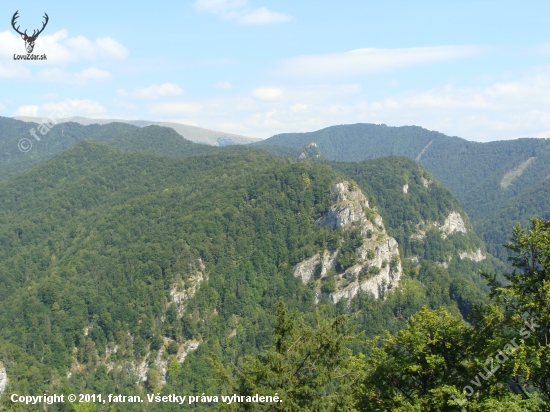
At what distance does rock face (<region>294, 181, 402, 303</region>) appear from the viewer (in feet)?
507

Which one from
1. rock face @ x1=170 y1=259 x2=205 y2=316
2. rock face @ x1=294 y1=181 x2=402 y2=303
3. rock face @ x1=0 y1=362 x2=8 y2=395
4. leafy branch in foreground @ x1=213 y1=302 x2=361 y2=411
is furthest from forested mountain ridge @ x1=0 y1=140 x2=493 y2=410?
A: leafy branch in foreground @ x1=213 y1=302 x2=361 y2=411

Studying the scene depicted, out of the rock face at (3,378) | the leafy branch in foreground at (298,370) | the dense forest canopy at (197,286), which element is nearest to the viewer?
the leafy branch in foreground at (298,370)

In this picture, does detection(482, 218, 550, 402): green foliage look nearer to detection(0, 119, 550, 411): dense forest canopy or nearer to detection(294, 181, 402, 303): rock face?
detection(0, 119, 550, 411): dense forest canopy

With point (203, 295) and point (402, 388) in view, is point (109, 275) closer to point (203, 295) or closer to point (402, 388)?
point (203, 295)

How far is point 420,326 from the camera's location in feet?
83.7

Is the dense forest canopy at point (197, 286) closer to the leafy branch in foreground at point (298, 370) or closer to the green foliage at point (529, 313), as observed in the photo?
the leafy branch in foreground at point (298, 370)

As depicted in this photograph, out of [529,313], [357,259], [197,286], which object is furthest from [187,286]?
[529,313]

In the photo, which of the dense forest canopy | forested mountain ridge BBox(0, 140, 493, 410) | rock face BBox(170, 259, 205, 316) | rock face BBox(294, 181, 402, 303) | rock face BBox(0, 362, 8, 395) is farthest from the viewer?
rock face BBox(294, 181, 402, 303)

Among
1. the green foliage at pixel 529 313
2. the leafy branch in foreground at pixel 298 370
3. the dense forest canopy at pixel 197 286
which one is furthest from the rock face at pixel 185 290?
the green foliage at pixel 529 313

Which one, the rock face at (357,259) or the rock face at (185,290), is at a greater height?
the rock face at (357,259)

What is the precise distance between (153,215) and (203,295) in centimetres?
5400

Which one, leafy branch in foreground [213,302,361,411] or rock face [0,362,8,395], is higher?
leafy branch in foreground [213,302,361,411]

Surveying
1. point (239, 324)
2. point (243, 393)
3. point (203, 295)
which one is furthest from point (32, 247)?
point (243, 393)

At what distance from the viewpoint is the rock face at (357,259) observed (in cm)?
15462
